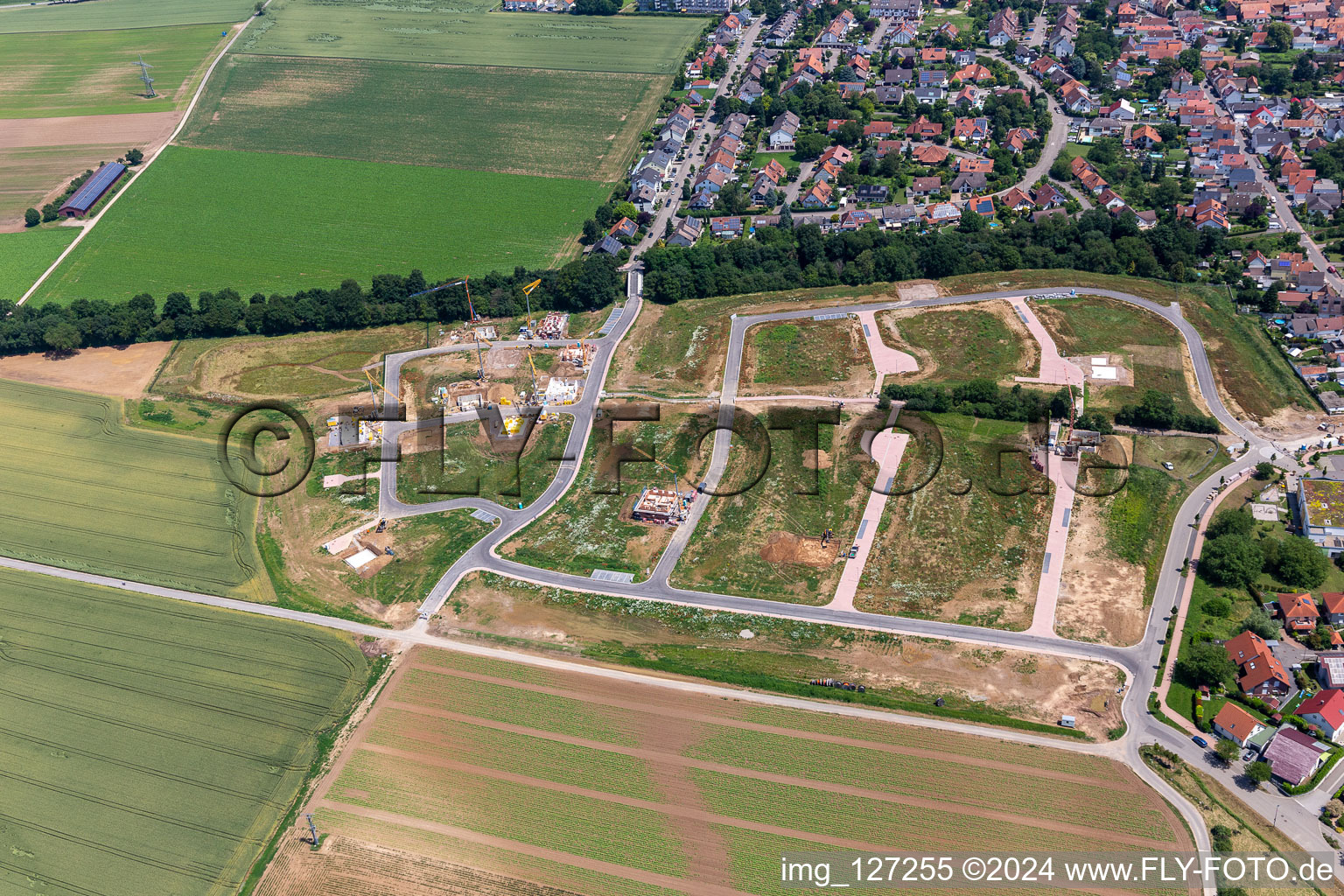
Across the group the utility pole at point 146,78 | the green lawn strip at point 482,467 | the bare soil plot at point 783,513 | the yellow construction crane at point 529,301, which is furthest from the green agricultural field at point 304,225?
the bare soil plot at point 783,513

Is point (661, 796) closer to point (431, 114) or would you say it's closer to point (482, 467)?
point (482, 467)

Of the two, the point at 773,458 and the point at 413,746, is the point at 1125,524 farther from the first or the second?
the point at 413,746

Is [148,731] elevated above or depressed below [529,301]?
below

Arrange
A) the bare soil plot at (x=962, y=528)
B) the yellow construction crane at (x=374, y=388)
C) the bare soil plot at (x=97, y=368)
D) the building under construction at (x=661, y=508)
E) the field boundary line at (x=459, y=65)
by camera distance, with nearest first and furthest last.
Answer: the bare soil plot at (x=962, y=528) < the building under construction at (x=661, y=508) < the yellow construction crane at (x=374, y=388) < the bare soil plot at (x=97, y=368) < the field boundary line at (x=459, y=65)

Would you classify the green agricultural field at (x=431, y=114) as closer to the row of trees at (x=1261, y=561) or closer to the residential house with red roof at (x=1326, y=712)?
the row of trees at (x=1261, y=561)

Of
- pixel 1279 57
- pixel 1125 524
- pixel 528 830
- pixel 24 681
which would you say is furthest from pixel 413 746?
pixel 1279 57

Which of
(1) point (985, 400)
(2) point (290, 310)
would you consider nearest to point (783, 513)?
(1) point (985, 400)

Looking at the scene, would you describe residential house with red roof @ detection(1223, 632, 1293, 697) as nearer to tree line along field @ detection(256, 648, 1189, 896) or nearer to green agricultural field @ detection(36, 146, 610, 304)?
tree line along field @ detection(256, 648, 1189, 896)
